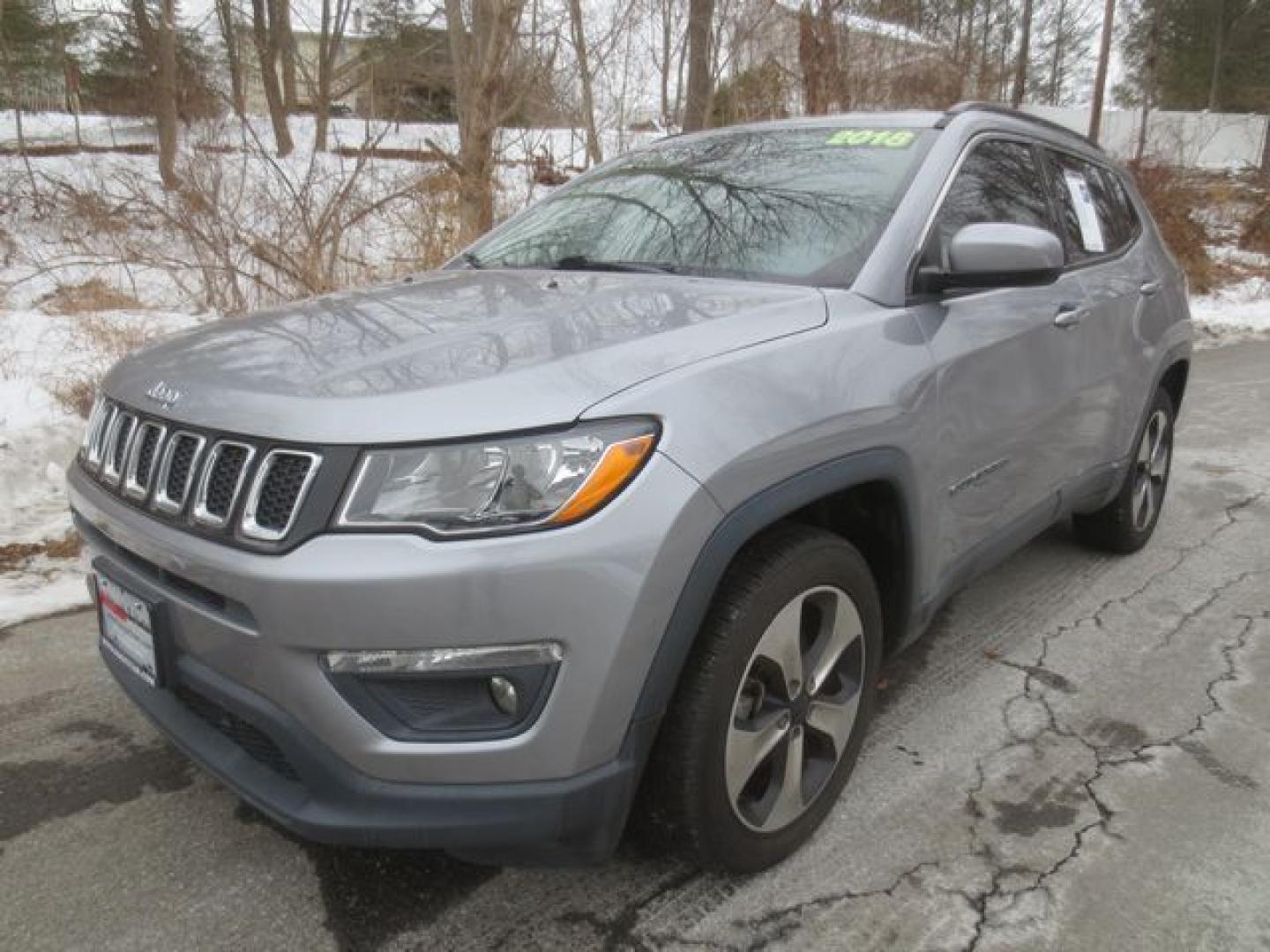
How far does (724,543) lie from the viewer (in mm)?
1829

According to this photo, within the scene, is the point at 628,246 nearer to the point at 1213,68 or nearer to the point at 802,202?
the point at 802,202

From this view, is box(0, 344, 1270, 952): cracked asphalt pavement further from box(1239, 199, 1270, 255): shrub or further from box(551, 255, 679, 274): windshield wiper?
box(1239, 199, 1270, 255): shrub

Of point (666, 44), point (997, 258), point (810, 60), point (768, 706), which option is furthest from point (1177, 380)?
point (666, 44)

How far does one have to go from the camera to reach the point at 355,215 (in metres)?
7.69

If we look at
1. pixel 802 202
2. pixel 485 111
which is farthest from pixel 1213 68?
pixel 802 202

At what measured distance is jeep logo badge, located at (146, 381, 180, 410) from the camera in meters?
1.96

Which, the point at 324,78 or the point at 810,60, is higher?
the point at 324,78

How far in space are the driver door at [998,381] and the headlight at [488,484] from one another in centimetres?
113

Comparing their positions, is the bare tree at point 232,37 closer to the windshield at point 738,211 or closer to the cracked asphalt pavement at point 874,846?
the windshield at point 738,211

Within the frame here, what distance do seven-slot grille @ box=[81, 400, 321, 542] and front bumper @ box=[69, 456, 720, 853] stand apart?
6 centimetres

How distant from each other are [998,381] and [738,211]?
2.86 ft

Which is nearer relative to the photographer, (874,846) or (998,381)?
(874,846)

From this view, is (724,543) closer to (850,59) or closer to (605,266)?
(605,266)

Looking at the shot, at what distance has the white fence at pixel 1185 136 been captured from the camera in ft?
61.4
